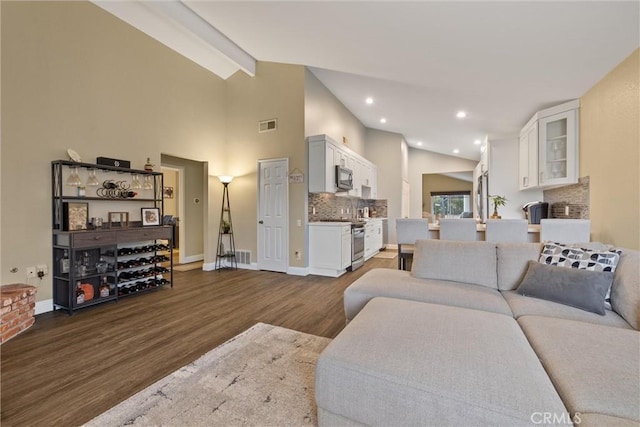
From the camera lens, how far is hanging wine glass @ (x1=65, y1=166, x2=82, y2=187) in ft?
10.7

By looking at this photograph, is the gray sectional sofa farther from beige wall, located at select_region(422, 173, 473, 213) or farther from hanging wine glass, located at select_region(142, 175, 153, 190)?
beige wall, located at select_region(422, 173, 473, 213)

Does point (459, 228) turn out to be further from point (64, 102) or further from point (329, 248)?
point (64, 102)

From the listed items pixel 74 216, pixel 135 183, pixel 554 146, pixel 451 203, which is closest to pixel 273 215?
pixel 135 183

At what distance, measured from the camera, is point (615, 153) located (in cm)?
264

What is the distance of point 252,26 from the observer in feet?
12.2

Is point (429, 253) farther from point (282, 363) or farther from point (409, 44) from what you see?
point (409, 44)

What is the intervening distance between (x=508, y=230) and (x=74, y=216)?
5.10 metres

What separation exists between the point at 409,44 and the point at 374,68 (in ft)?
3.20

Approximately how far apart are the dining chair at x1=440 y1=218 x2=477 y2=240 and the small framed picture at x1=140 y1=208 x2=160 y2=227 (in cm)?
419

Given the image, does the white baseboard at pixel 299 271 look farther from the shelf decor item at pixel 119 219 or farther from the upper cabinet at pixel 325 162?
the shelf decor item at pixel 119 219

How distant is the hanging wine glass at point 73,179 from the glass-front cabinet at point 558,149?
6.14m

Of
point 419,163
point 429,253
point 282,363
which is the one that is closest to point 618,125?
point 429,253

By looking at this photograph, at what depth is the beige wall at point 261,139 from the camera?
4.93 m

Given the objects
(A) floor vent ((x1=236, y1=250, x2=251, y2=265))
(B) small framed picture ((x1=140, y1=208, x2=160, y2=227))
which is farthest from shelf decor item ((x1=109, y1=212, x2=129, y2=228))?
(A) floor vent ((x1=236, y1=250, x2=251, y2=265))
